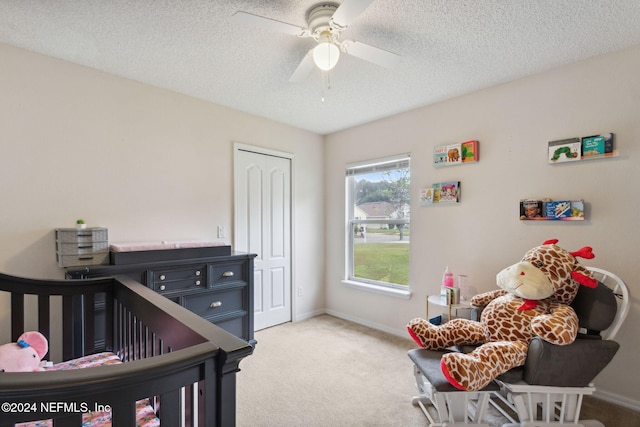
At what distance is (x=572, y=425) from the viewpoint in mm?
1657

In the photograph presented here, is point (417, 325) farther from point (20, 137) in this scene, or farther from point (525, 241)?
point (20, 137)

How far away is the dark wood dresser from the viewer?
Result: 221 cm

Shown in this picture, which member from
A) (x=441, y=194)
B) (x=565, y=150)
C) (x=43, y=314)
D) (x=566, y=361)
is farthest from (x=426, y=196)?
(x=43, y=314)

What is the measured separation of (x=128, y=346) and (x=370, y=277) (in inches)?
103

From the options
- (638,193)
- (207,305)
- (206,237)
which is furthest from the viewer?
(206,237)

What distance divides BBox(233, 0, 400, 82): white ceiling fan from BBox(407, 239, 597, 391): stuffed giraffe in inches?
59.4

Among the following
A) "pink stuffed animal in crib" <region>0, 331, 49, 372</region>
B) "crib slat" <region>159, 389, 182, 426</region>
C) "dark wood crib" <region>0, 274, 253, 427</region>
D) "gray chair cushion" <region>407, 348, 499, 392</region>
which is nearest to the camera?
"dark wood crib" <region>0, 274, 253, 427</region>

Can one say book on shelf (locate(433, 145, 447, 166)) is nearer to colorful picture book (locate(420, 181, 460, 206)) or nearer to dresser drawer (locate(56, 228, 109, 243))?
colorful picture book (locate(420, 181, 460, 206))

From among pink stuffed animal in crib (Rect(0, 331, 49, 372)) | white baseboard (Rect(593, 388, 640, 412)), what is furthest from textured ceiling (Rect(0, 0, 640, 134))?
white baseboard (Rect(593, 388, 640, 412))

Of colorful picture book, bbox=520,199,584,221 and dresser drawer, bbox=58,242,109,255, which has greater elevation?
colorful picture book, bbox=520,199,584,221

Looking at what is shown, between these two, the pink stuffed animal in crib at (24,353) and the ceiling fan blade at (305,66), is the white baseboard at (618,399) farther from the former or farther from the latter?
the pink stuffed animal in crib at (24,353)

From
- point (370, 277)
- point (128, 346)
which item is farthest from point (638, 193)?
point (128, 346)

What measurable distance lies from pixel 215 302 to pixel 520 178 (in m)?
2.69

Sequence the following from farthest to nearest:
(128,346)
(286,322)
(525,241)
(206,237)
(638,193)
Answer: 1. (286,322)
2. (206,237)
3. (525,241)
4. (638,193)
5. (128,346)
